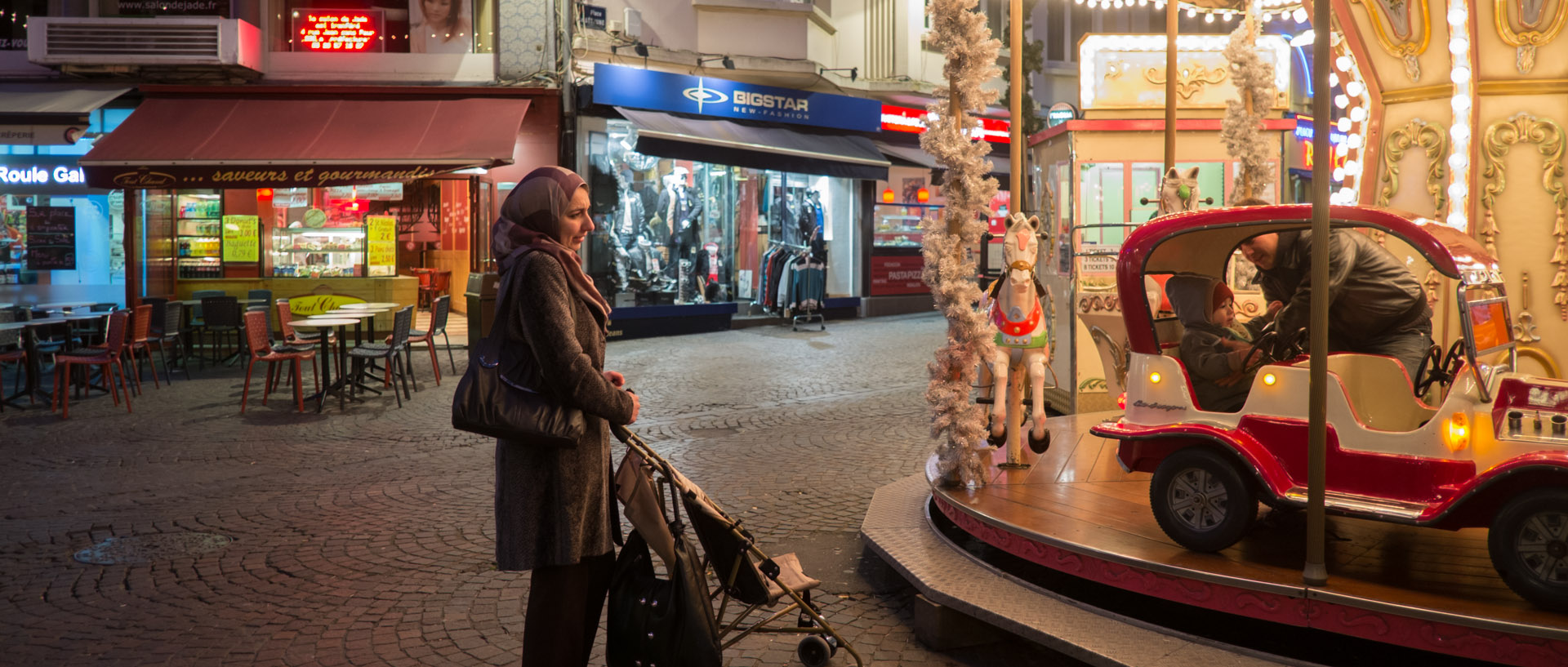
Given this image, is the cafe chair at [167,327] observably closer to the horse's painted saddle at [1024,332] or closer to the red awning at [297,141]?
the red awning at [297,141]

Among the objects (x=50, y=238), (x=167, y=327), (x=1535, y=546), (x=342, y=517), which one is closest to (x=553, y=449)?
(x=1535, y=546)

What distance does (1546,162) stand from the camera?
19.2 feet

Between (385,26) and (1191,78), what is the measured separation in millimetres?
11394

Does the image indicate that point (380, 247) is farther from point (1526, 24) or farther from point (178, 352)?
point (1526, 24)

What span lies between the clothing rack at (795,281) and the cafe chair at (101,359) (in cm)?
972

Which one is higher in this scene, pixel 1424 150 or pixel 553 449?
pixel 1424 150

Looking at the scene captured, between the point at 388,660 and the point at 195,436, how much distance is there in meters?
5.75

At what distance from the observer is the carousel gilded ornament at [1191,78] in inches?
398

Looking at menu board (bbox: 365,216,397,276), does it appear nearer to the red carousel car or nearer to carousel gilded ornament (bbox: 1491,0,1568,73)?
the red carousel car

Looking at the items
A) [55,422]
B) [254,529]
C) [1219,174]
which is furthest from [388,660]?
[1219,174]

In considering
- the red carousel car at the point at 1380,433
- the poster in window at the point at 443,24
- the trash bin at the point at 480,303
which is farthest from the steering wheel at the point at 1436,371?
the poster in window at the point at 443,24

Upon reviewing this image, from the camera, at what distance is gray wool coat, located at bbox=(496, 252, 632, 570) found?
327cm

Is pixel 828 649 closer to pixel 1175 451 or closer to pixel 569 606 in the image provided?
pixel 569 606

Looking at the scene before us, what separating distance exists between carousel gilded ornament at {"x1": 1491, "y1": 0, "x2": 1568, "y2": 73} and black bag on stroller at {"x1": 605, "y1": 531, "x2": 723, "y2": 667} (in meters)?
5.15
